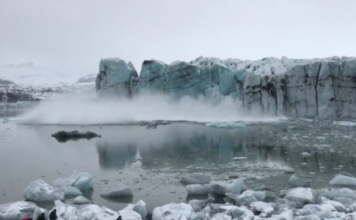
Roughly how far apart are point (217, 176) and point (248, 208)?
2032 mm

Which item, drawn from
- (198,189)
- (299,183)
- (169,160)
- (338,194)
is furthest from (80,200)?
(338,194)

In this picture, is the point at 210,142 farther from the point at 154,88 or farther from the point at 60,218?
the point at 154,88

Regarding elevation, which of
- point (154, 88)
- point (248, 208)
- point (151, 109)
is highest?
point (154, 88)

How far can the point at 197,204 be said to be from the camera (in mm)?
5066

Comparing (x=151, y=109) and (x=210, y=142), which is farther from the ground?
(x=151, y=109)

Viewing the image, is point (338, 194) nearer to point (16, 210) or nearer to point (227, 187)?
point (227, 187)

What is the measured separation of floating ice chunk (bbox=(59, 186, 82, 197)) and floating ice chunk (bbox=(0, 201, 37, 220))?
2.84 feet

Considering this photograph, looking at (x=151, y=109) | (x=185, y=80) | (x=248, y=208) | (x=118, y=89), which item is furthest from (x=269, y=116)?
(x=248, y=208)

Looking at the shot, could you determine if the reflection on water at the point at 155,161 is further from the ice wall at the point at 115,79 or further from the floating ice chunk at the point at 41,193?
the ice wall at the point at 115,79

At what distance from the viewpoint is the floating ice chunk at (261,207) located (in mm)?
4746

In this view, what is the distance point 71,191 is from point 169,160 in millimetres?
3270

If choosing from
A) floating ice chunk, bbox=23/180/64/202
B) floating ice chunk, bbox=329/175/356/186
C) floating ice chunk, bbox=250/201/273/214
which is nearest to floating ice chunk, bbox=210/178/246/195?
floating ice chunk, bbox=250/201/273/214

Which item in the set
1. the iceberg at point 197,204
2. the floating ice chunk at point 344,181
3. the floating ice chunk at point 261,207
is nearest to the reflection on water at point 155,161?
the floating ice chunk at point 344,181

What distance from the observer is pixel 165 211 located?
14.9 feet
